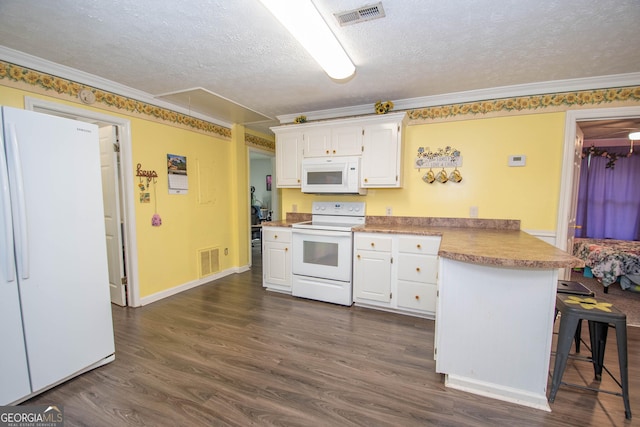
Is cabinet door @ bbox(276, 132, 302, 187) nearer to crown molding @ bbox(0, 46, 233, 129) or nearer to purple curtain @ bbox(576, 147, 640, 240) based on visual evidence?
crown molding @ bbox(0, 46, 233, 129)

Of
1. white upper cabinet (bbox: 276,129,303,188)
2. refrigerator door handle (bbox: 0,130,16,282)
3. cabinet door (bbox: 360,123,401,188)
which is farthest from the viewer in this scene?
white upper cabinet (bbox: 276,129,303,188)

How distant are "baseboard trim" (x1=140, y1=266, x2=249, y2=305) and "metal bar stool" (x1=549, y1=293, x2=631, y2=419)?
370cm

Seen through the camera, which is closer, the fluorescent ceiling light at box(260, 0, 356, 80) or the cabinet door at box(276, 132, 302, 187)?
the fluorescent ceiling light at box(260, 0, 356, 80)

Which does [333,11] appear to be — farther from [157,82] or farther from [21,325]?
[21,325]

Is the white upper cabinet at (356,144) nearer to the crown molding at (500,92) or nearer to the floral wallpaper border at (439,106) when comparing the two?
the crown molding at (500,92)

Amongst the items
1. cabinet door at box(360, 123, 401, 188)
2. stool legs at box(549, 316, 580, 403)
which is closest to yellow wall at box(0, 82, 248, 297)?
cabinet door at box(360, 123, 401, 188)

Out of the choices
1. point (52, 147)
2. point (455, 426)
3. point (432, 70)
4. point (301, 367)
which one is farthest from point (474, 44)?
point (52, 147)

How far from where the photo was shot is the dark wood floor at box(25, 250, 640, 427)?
1615 millimetres

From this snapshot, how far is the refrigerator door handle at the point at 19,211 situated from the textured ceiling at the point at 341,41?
81 centimetres

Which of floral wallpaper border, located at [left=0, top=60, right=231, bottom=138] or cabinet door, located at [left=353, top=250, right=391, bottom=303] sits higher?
floral wallpaper border, located at [left=0, top=60, right=231, bottom=138]

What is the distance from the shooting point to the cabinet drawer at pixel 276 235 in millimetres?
3512

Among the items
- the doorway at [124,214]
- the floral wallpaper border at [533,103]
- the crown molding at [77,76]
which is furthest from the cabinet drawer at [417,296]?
the crown molding at [77,76]

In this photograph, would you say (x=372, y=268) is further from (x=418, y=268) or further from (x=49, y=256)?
(x=49, y=256)

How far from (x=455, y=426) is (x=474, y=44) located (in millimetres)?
2492
